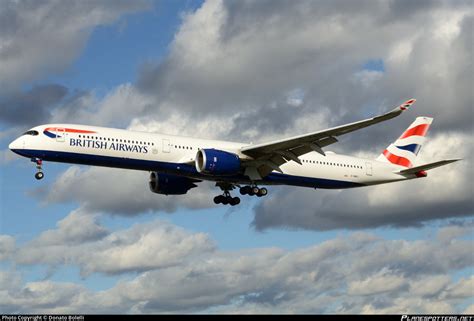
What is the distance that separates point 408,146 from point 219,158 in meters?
20.8

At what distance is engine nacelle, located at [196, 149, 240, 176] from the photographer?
5053cm

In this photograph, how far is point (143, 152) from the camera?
5066 centimetres

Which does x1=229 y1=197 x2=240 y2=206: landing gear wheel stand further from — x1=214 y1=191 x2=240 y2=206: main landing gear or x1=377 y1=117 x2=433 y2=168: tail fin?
x1=377 y1=117 x2=433 y2=168: tail fin

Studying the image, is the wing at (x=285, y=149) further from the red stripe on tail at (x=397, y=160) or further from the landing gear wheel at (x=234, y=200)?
the red stripe on tail at (x=397, y=160)

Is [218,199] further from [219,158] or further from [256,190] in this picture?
[219,158]

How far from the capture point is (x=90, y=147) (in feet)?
162

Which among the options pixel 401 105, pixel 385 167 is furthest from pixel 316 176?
pixel 401 105

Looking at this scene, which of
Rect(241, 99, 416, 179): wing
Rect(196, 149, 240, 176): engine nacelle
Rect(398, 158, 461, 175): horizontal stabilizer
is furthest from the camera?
Rect(398, 158, 461, 175): horizontal stabilizer

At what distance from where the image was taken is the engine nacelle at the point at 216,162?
50531 mm

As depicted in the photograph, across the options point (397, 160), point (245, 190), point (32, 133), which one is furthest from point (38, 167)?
point (397, 160)

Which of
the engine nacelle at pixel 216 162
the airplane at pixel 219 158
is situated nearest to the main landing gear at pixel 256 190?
the airplane at pixel 219 158

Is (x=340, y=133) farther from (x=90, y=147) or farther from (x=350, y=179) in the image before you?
(x=90, y=147)

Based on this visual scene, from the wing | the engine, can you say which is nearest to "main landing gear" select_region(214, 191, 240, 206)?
the engine

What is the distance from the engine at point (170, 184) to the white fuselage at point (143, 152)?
6802 millimetres
